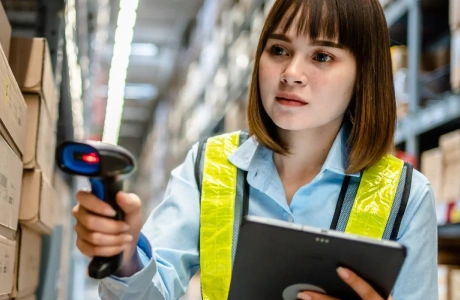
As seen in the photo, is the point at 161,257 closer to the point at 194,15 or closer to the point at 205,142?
the point at 205,142

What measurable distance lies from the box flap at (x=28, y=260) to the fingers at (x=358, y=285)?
3.71ft

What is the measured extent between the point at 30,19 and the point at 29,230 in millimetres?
1412

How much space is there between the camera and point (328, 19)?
139 cm

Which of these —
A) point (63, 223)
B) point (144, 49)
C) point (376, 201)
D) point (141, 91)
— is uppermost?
point (376, 201)

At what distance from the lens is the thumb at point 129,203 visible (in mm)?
972

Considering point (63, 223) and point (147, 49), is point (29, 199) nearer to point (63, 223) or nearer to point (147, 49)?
point (63, 223)

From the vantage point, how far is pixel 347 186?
150cm

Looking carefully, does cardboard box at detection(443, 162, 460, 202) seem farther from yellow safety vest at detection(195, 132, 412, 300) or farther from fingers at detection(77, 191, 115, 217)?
fingers at detection(77, 191, 115, 217)

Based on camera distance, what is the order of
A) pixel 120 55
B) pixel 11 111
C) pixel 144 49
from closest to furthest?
pixel 11 111, pixel 120 55, pixel 144 49

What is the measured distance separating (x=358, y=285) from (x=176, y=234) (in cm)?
48

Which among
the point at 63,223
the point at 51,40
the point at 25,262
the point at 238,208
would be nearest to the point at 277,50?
the point at 238,208

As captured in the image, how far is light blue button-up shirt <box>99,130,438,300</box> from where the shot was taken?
1.39 m

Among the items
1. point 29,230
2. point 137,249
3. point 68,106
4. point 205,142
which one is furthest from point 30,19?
point 137,249

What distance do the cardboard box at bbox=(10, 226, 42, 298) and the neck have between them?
2.90ft
